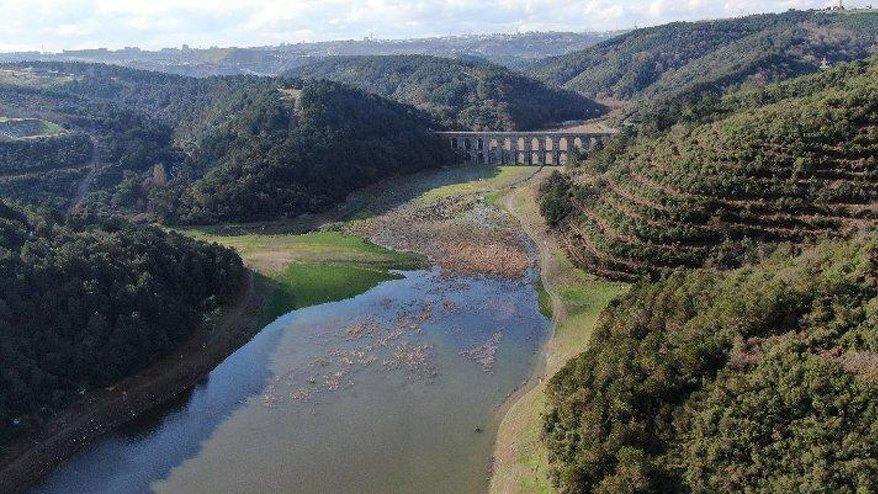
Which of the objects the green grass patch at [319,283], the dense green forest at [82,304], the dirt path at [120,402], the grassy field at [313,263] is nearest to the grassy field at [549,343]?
the grassy field at [313,263]

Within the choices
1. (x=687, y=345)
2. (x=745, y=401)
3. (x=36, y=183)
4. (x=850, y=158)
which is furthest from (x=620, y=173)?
(x=36, y=183)

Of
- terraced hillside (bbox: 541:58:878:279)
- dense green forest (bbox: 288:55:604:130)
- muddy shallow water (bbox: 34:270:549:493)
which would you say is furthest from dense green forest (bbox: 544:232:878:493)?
dense green forest (bbox: 288:55:604:130)

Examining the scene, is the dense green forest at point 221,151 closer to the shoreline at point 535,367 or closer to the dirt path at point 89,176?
the dirt path at point 89,176

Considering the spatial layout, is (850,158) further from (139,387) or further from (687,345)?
(139,387)

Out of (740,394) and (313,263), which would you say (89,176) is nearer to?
(313,263)

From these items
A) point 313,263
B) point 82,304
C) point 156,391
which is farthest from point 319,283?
point 82,304

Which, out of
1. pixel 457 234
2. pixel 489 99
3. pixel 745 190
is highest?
pixel 489 99
